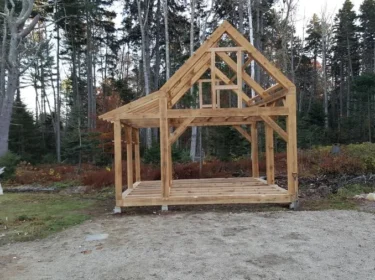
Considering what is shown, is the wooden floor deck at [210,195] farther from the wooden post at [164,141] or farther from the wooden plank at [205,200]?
the wooden post at [164,141]

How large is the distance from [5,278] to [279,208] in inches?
222

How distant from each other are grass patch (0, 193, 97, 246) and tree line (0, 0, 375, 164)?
5044mm

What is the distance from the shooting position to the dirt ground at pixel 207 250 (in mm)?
4074

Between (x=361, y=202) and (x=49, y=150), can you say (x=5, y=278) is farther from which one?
(x=49, y=150)

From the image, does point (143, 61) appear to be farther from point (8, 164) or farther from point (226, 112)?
point (226, 112)

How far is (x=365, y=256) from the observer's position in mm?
4574

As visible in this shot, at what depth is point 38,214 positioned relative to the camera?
25.6 ft

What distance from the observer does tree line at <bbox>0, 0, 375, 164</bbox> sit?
16422mm

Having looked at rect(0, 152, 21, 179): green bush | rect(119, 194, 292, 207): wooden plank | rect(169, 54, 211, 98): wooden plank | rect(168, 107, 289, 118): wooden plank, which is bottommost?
rect(119, 194, 292, 207): wooden plank

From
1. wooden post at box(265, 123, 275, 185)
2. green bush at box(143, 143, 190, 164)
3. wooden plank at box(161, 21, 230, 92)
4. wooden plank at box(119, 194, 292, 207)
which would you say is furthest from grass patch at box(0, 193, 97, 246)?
wooden post at box(265, 123, 275, 185)

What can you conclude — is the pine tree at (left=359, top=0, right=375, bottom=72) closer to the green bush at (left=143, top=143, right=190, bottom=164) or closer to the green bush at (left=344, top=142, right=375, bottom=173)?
the green bush at (left=344, top=142, right=375, bottom=173)

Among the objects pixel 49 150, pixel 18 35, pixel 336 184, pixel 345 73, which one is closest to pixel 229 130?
pixel 336 184

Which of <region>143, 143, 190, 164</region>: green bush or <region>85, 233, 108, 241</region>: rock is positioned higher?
<region>143, 143, 190, 164</region>: green bush

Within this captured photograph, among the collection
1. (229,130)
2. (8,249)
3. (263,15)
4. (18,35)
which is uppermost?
(263,15)
